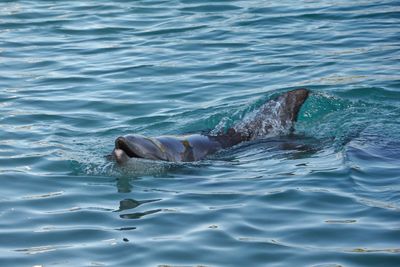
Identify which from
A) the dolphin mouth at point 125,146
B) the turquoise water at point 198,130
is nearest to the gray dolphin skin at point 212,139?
the dolphin mouth at point 125,146

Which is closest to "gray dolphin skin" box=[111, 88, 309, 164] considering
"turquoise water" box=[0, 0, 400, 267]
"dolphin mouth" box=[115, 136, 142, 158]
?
"dolphin mouth" box=[115, 136, 142, 158]

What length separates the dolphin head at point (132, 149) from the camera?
27.5 feet

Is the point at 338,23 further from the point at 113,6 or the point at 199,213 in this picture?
the point at 199,213

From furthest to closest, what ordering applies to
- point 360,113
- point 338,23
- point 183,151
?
point 338,23 < point 360,113 < point 183,151

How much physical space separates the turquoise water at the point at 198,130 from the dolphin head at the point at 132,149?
15 cm

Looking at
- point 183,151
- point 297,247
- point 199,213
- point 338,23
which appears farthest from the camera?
point 338,23

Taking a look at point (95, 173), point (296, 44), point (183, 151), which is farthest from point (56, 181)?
point (296, 44)

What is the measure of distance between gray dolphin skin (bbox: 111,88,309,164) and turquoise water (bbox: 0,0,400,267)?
15 centimetres

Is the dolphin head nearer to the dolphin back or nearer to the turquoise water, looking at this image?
the turquoise water

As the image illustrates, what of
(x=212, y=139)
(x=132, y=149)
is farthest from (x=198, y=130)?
(x=132, y=149)

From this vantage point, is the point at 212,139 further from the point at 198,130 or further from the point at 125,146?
the point at 125,146

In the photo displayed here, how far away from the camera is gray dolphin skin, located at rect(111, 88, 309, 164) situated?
8.42m

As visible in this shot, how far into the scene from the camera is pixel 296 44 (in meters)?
14.3

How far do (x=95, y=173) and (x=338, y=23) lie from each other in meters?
7.61
